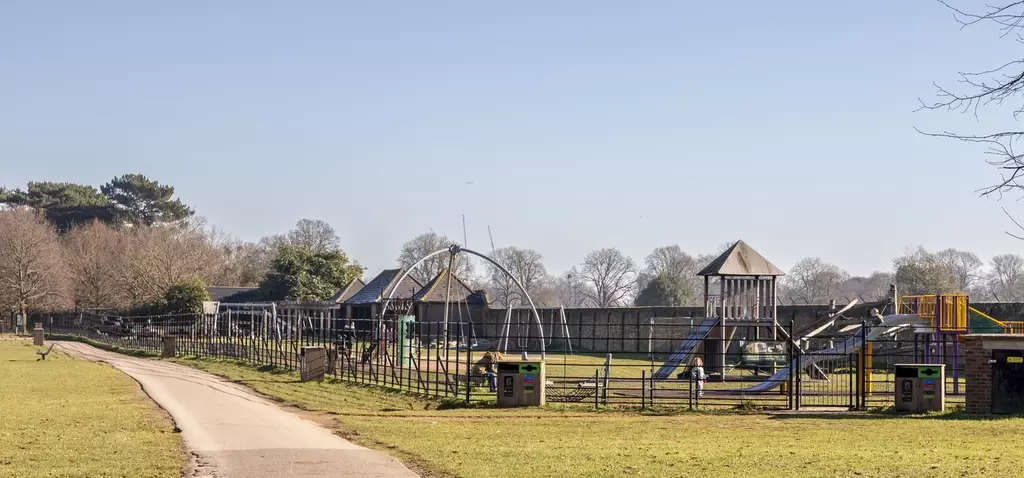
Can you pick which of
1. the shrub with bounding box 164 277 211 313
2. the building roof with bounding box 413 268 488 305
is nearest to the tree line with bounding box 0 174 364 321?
the shrub with bounding box 164 277 211 313

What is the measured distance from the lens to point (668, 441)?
19.5 meters

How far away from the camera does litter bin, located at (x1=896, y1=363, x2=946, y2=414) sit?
24828 mm

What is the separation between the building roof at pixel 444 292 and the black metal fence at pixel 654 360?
9.80 metres

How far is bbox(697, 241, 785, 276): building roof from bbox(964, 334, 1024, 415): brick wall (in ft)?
47.1

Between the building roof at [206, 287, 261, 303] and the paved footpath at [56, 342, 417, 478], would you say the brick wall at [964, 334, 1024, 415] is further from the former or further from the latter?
the building roof at [206, 287, 261, 303]

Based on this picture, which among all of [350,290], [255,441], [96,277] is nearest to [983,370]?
[255,441]

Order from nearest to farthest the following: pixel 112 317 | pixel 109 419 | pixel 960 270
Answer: pixel 109 419, pixel 112 317, pixel 960 270

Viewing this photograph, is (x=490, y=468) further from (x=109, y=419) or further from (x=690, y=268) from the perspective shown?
(x=690, y=268)

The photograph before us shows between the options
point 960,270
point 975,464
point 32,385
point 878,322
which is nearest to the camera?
point 975,464

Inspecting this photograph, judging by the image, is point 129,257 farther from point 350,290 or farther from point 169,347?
point 169,347

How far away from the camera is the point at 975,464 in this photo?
1542 centimetres

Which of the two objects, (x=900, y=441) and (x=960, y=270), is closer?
(x=900, y=441)

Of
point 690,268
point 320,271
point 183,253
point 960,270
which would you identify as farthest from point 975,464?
point 690,268

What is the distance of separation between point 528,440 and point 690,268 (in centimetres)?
11850
